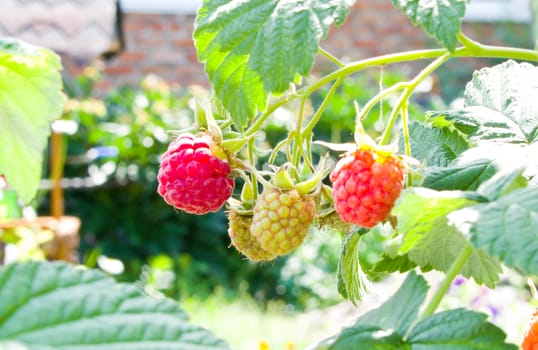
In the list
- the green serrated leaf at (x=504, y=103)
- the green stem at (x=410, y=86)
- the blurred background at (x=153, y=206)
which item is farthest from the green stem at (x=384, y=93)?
the blurred background at (x=153, y=206)

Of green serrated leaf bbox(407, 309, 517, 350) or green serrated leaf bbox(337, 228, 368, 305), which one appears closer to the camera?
green serrated leaf bbox(407, 309, 517, 350)

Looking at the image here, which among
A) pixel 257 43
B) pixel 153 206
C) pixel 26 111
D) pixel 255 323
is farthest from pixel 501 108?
pixel 153 206

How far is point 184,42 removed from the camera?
5.86 m

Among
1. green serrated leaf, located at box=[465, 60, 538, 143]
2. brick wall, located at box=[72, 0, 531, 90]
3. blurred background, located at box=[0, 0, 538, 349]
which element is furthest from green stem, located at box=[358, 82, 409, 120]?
brick wall, located at box=[72, 0, 531, 90]

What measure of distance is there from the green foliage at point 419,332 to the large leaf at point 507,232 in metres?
0.05

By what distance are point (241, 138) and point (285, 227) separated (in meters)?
0.08

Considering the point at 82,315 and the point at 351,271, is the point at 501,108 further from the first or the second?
the point at 82,315

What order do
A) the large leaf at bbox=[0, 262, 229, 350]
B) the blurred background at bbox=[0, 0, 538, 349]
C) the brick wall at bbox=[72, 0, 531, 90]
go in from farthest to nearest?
the brick wall at bbox=[72, 0, 531, 90] → the blurred background at bbox=[0, 0, 538, 349] → the large leaf at bbox=[0, 262, 229, 350]

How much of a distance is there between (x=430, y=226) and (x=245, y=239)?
178 millimetres

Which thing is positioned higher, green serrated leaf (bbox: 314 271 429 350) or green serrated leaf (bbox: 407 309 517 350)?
green serrated leaf (bbox: 407 309 517 350)

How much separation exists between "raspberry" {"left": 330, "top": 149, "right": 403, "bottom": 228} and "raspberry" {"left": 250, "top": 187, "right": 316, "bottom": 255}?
0.05 m

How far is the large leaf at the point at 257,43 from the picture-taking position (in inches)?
21.4

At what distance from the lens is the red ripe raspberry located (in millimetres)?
657

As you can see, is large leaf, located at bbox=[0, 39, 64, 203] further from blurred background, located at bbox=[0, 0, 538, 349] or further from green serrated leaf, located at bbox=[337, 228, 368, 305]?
blurred background, located at bbox=[0, 0, 538, 349]
